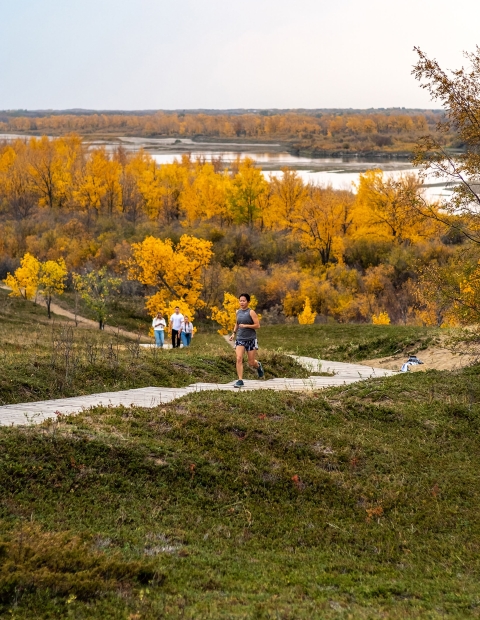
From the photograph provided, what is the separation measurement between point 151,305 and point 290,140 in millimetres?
149705

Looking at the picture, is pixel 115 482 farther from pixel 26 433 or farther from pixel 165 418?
pixel 165 418

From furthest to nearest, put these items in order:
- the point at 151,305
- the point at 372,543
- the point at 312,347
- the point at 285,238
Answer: the point at 285,238
the point at 151,305
the point at 312,347
the point at 372,543

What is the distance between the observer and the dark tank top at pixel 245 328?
40.1ft

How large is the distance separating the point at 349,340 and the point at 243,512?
61.9 ft

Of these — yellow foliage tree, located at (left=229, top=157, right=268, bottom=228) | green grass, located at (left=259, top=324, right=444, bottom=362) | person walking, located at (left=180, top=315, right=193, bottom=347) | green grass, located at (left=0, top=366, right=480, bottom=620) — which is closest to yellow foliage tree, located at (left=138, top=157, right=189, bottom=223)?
yellow foliage tree, located at (left=229, top=157, right=268, bottom=228)

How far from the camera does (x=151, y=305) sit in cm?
4300

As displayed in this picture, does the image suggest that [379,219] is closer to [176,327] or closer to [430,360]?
[176,327]

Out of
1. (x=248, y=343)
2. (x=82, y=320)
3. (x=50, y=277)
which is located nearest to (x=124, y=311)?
(x=82, y=320)

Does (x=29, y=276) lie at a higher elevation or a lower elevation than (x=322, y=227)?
lower

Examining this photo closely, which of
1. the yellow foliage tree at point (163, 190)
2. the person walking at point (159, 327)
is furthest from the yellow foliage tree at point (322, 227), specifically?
the person walking at point (159, 327)

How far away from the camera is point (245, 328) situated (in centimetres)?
1227

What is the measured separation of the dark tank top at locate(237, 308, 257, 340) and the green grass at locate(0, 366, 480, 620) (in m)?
1.80

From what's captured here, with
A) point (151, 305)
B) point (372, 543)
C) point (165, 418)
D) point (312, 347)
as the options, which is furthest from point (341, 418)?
point (151, 305)

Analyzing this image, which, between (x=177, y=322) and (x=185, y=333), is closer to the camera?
(x=177, y=322)
